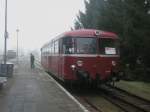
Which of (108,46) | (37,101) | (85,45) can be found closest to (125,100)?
(108,46)

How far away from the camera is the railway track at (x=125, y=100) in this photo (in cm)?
1661

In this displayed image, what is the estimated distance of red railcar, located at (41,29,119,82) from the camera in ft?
68.5

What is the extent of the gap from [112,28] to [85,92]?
905 cm

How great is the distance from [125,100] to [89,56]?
2.95m

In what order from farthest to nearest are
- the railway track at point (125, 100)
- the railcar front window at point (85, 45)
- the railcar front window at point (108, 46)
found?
the railcar front window at point (108, 46) < the railcar front window at point (85, 45) < the railway track at point (125, 100)

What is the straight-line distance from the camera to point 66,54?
21.3 m

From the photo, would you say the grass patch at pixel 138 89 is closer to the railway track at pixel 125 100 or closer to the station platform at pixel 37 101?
the railway track at pixel 125 100

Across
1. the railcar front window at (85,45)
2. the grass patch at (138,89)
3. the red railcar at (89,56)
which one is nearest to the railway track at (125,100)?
the grass patch at (138,89)

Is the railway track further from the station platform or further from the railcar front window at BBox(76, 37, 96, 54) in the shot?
the railcar front window at BBox(76, 37, 96, 54)

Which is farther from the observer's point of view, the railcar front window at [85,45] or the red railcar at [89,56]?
the railcar front window at [85,45]

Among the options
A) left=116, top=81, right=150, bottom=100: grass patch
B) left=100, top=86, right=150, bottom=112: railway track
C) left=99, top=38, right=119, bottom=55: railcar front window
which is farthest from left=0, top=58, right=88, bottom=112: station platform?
left=116, top=81, right=150, bottom=100: grass patch

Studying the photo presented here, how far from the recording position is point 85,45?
21.3 metres

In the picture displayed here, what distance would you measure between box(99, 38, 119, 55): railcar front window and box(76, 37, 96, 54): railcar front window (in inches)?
14.6

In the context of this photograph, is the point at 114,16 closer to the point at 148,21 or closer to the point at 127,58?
the point at 127,58
